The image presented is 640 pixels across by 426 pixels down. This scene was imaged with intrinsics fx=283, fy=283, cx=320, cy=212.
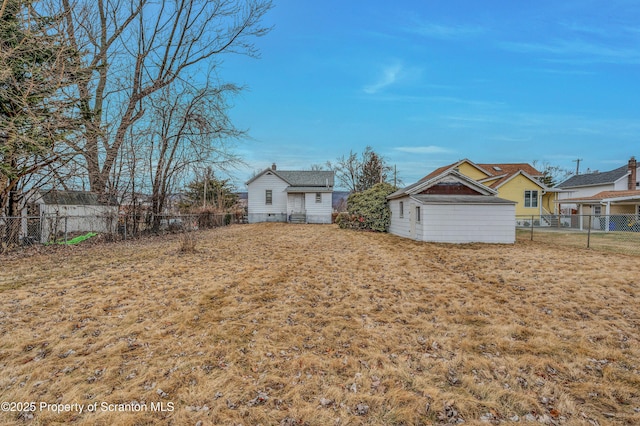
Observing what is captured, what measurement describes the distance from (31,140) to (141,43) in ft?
36.8

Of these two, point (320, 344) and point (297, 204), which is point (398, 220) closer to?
point (297, 204)

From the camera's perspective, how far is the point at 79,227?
14.2m

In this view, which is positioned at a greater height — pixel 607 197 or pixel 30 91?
pixel 30 91

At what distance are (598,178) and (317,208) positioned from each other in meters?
30.1

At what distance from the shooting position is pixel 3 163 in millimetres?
8148

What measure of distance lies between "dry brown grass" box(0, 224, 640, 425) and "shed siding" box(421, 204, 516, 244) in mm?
5688

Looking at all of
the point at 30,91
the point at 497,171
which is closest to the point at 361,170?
the point at 497,171

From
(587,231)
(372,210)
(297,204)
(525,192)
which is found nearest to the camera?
(587,231)

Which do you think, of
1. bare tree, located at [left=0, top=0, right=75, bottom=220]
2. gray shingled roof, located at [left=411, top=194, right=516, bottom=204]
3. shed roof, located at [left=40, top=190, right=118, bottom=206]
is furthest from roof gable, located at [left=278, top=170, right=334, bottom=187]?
bare tree, located at [left=0, top=0, right=75, bottom=220]

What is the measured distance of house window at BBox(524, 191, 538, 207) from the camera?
79.0ft

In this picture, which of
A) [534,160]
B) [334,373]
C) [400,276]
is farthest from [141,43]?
[534,160]

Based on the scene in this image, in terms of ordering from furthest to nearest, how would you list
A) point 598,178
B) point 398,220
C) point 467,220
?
point 598,178 < point 398,220 < point 467,220

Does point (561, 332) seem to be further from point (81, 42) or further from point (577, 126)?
point (577, 126)

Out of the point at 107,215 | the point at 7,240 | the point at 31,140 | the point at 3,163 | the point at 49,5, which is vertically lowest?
the point at 7,240
